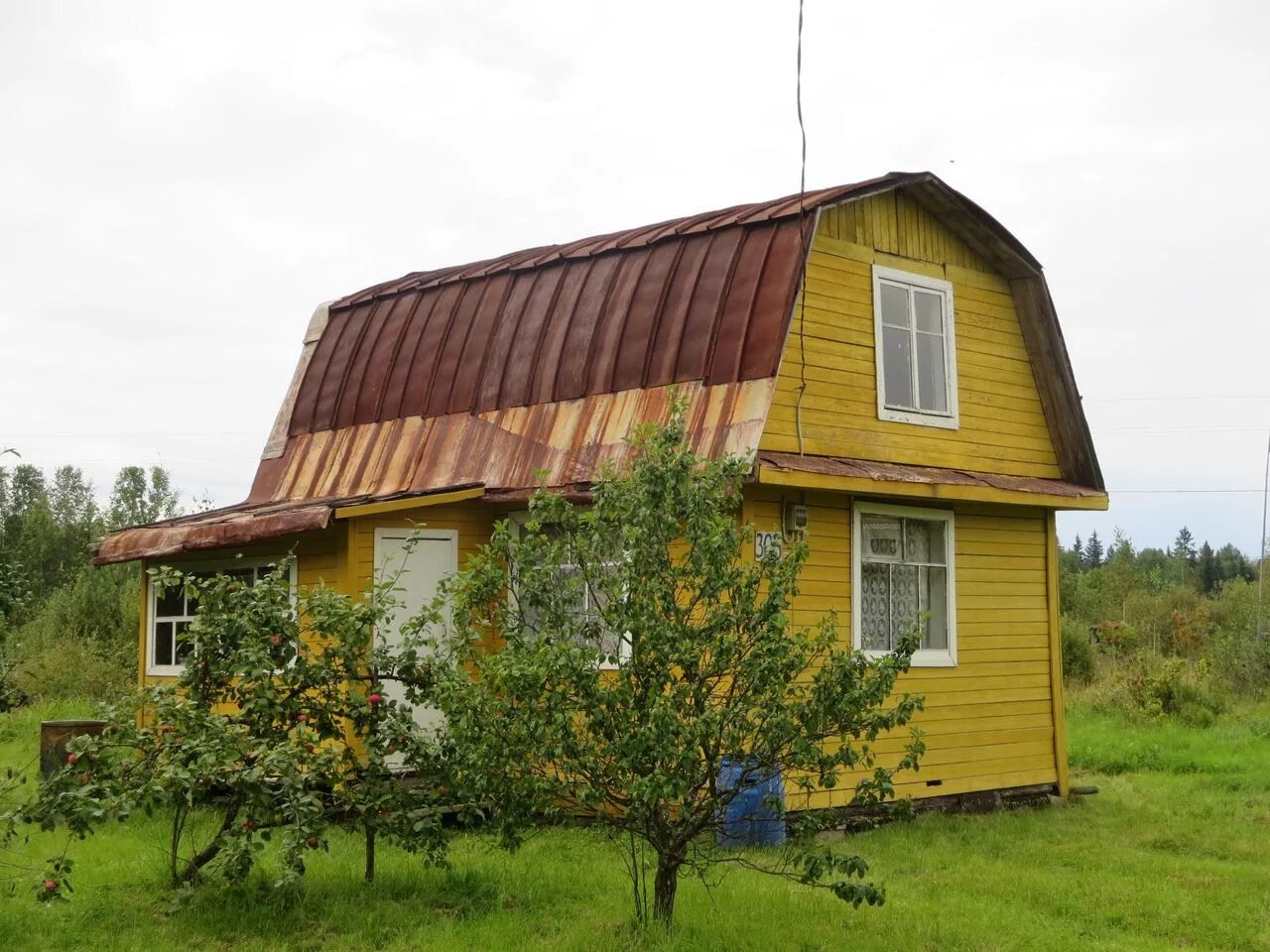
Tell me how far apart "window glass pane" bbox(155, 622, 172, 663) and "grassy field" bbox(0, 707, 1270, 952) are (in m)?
3.06

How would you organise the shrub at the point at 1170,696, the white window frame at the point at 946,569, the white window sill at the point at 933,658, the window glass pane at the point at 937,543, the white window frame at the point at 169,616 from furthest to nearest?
the shrub at the point at 1170,696
the white window frame at the point at 169,616
the window glass pane at the point at 937,543
the white window sill at the point at 933,658
the white window frame at the point at 946,569

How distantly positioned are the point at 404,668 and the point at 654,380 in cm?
441

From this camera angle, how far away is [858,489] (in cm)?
1123

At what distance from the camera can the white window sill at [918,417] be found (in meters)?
12.3

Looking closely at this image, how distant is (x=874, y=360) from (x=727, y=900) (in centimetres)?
557

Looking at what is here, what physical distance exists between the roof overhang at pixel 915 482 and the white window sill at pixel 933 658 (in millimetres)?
1407

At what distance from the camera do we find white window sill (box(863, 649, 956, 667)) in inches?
482

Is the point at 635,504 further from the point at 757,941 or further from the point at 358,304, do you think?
the point at 358,304

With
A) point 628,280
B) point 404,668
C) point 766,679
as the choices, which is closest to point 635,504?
point 766,679

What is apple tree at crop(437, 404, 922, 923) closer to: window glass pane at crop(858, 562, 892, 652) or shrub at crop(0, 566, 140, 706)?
window glass pane at crop(858, 562, 892, 652)

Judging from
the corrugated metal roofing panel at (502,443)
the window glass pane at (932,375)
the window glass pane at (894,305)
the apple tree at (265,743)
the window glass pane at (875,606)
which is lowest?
the apple tree at (265,743)

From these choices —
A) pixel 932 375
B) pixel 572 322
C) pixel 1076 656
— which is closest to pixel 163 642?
pixel 572 322

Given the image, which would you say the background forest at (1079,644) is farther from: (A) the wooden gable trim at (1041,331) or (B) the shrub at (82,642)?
(A) the wooden gable trim at (1041,331)

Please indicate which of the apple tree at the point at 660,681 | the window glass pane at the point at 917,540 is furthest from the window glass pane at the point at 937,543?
the apple tree at the point at 660,681
